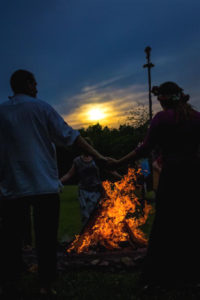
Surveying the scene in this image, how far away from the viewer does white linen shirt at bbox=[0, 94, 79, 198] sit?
10.2 ft

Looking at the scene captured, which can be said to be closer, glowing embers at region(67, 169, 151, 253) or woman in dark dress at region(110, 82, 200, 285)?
woman in dark dress at region(110, 82, 200, 285)

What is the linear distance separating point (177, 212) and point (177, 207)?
58 mm

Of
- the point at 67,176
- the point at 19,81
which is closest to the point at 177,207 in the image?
the point at 19,81

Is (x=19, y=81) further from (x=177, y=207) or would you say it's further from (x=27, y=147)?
(x=177, y=207)

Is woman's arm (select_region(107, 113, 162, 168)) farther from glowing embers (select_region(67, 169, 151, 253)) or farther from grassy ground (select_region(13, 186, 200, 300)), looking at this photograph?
glowing embers (select_region(67, 169, 151, 253))

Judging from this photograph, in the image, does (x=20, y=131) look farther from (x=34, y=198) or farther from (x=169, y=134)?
(x=169, y=134)

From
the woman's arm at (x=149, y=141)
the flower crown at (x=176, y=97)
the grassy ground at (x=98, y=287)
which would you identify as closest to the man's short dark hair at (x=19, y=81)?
the woman's arm at (x=149, y=141)

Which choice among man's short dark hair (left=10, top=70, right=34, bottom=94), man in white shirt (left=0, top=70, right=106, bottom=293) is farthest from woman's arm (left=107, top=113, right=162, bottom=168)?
man's short dark hair (left=10, top=70, right=34, bottom=94)

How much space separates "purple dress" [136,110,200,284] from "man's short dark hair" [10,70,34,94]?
163 cm

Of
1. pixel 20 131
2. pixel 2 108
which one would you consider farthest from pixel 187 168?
pixel 2 108

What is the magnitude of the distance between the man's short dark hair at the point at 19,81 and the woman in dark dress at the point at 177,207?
1.62m

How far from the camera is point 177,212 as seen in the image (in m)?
3.39

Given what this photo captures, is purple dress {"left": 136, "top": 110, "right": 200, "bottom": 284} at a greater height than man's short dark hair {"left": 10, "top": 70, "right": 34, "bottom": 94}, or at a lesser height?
lesser

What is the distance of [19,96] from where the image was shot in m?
3.31
